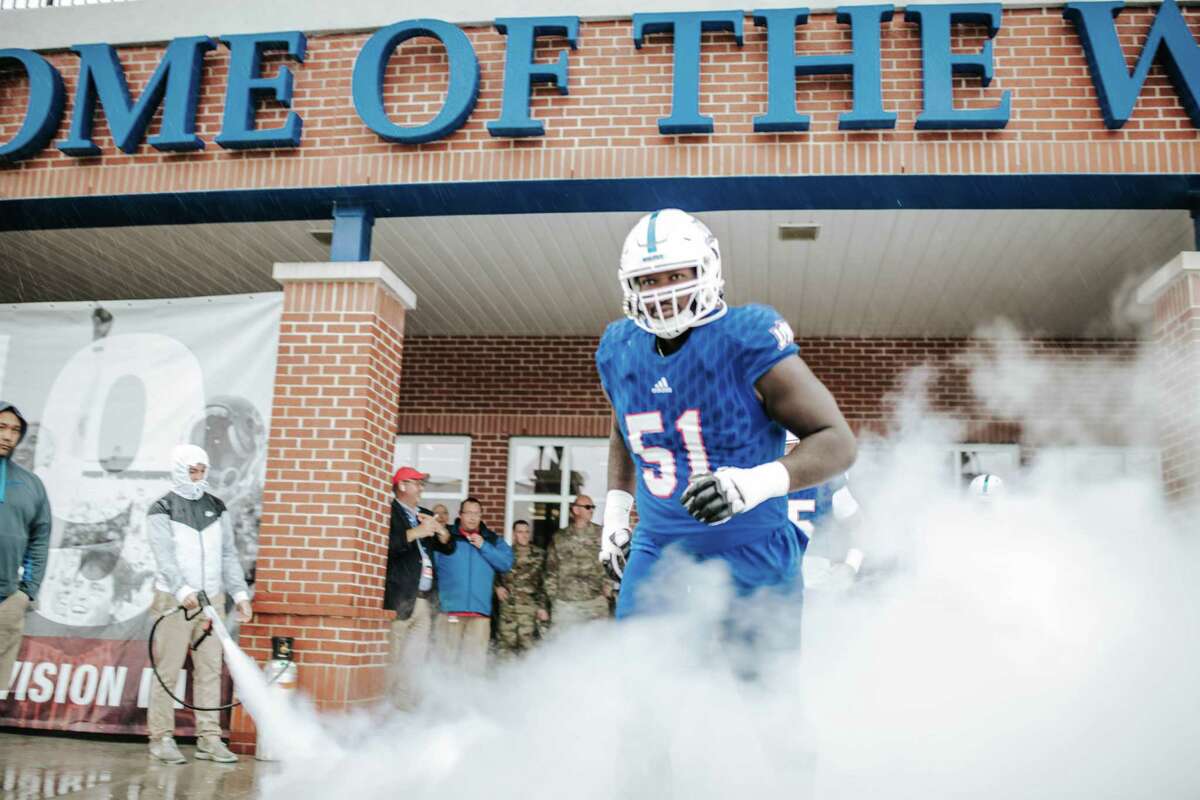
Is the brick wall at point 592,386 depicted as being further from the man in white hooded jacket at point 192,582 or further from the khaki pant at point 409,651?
the man in white hooded jacket at point 192,582

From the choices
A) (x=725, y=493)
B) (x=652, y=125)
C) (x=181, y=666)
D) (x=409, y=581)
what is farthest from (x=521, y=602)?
(x=725, y=493)

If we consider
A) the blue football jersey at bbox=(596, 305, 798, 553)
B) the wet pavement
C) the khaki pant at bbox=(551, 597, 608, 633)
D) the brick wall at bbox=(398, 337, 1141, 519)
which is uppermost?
the brick wall at bbox=(398, 337, 1141, 519)

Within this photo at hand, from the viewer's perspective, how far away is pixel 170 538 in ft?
19.6

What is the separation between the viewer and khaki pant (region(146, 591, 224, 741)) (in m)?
5.83

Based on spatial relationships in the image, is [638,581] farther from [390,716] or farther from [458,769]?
[390,716]

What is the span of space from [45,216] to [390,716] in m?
4.62

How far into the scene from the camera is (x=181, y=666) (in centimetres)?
605

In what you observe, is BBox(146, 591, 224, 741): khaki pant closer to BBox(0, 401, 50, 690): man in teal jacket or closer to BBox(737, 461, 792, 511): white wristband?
BBox(0, 401, 50, 690): man in teal jacket

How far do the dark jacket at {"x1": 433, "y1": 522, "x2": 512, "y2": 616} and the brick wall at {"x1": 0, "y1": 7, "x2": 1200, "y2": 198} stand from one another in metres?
3.14

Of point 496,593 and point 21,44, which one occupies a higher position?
point 21,44

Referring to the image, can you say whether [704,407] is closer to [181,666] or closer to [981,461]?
[181,666]

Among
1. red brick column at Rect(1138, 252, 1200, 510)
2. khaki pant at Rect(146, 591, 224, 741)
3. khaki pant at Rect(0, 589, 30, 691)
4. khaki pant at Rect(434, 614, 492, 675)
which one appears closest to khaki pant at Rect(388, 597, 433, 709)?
khaki pant at Rect(434, 614, 492, 675)

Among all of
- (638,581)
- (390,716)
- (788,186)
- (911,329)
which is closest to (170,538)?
(390,716)

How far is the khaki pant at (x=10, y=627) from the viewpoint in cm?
572
